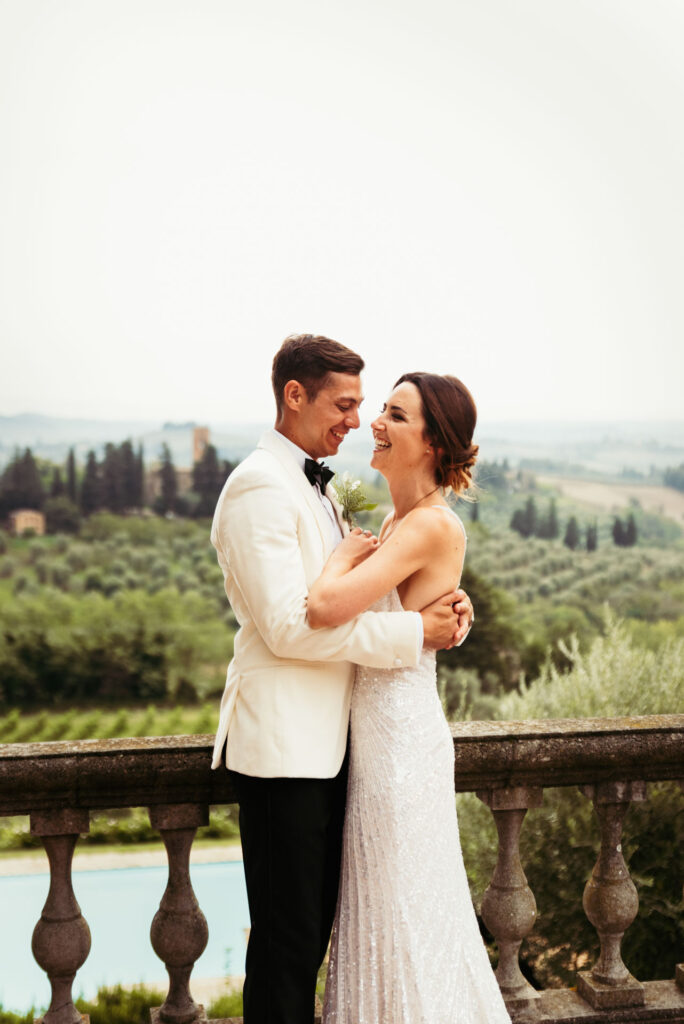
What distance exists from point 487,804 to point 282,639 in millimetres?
762

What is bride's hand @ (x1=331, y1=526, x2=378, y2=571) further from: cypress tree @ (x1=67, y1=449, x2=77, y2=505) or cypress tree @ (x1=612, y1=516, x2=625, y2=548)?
cypress tree @ (x1=67, y1=449, x2=77, y2=505)

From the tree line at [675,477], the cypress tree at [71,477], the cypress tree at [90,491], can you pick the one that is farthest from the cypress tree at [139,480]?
the tree line at [675,477]

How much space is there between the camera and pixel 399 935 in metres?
2.07

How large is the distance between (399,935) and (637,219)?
50.3 meters

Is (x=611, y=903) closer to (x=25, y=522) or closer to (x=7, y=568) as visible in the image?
(x=7, y=568)

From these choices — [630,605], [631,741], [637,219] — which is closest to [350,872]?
[631,741]

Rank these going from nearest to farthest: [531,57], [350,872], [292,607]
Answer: [292,607], [350,872], [531,57]

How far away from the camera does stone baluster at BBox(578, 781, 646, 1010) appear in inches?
96.0

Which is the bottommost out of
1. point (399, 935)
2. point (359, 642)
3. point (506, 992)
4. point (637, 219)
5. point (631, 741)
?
point (506, 992)

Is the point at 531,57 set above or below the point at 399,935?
above

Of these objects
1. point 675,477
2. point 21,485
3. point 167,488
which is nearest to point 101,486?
point 167,488

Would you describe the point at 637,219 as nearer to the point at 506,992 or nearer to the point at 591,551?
the point at 591,551

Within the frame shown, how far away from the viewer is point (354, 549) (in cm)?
214

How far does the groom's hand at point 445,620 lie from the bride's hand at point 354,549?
20 centimetres
